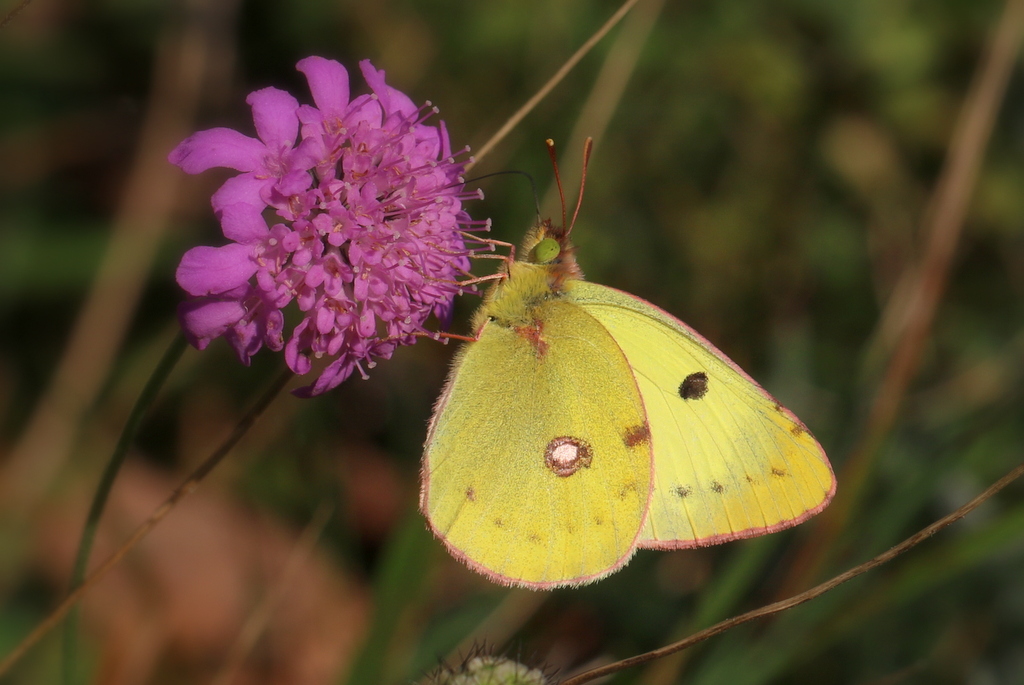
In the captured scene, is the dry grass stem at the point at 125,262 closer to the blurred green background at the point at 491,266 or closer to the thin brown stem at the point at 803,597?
the blurred green background at the point at 491,266

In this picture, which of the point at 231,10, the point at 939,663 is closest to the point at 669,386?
the point at 939,663

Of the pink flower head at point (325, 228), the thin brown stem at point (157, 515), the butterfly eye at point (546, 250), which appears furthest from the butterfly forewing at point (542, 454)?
the thin brown stem at point (157, 515)

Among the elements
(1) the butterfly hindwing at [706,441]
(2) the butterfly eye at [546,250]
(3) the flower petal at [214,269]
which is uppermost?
(3) the flower petal at [214,269]

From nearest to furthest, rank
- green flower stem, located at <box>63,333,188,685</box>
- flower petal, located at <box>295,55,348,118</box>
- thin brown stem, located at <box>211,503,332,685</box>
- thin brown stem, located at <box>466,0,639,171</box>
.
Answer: green flower stem, located at <box>63,333,188,685</box> < flower petal, located at <box>295,55,348,118</box> < thin brown stem, located at <box>466,0,639,171</box> < thin brown stem, located at <box>211,503,332,685</box>

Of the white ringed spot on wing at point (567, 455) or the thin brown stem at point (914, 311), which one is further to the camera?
the thin brown stem at point (914, 311)

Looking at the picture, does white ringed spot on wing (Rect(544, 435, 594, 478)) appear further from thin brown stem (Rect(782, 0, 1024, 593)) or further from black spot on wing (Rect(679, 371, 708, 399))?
thin brown stem (Rect(782, 0, 1024, 593))

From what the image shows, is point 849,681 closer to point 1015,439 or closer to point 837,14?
point 1015,439

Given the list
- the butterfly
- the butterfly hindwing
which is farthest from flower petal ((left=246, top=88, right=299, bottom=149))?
the butterfly hindwing

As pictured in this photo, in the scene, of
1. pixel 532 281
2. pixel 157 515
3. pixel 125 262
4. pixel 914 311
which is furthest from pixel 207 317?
pixel 914 311
